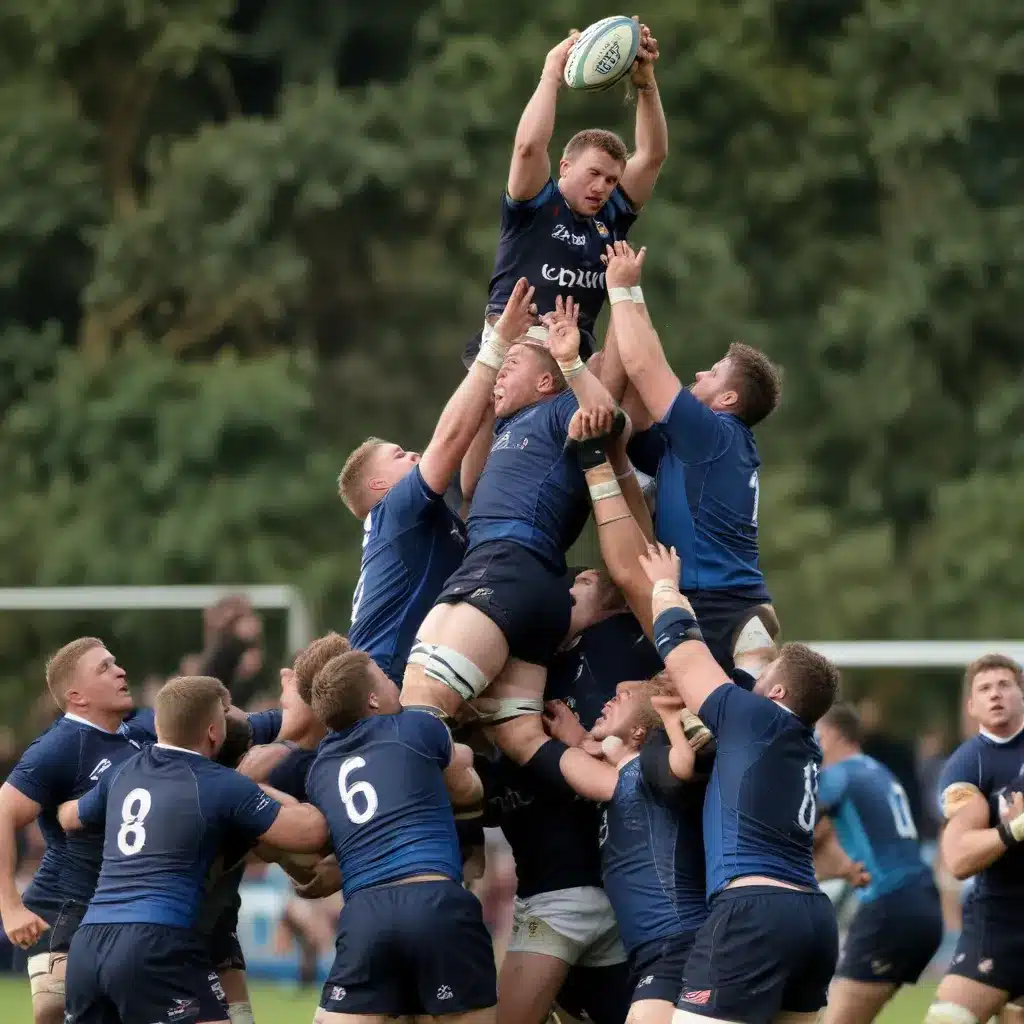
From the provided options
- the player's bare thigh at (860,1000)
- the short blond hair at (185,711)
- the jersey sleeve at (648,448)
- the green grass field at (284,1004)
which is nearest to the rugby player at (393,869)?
the short blond hair at (185,711)

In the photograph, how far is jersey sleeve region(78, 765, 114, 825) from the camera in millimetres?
8703

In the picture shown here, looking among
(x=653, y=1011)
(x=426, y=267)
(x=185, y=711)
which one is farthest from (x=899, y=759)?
(x=426, y=267)

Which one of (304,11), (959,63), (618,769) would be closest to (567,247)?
(618,769)

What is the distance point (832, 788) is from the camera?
11945mm

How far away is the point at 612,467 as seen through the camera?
872cm

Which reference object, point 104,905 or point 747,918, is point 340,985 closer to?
point 104,905

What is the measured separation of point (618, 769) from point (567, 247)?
2457 mm

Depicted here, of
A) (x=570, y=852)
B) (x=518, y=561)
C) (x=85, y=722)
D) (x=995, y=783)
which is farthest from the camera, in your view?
(x=995, y=783)

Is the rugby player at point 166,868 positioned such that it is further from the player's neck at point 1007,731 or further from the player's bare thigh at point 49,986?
the player's neck at point 1007,731

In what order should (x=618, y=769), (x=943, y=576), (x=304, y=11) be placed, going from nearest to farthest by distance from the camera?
1. (x=618, y=769)
2. (x=943, y=576)
3. (x=304, y=11)

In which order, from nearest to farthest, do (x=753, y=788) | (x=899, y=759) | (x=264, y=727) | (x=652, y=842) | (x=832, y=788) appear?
1. (x=753, y=788)
2. (x=652, y=842)
3. (x=264, y=727)
4. (x=832, y=788)
5. (x=899, y=759)

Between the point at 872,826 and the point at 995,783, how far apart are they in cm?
180

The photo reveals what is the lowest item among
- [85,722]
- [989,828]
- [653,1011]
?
[653,1011]

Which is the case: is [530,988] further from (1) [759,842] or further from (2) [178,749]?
(2) [178,749]
